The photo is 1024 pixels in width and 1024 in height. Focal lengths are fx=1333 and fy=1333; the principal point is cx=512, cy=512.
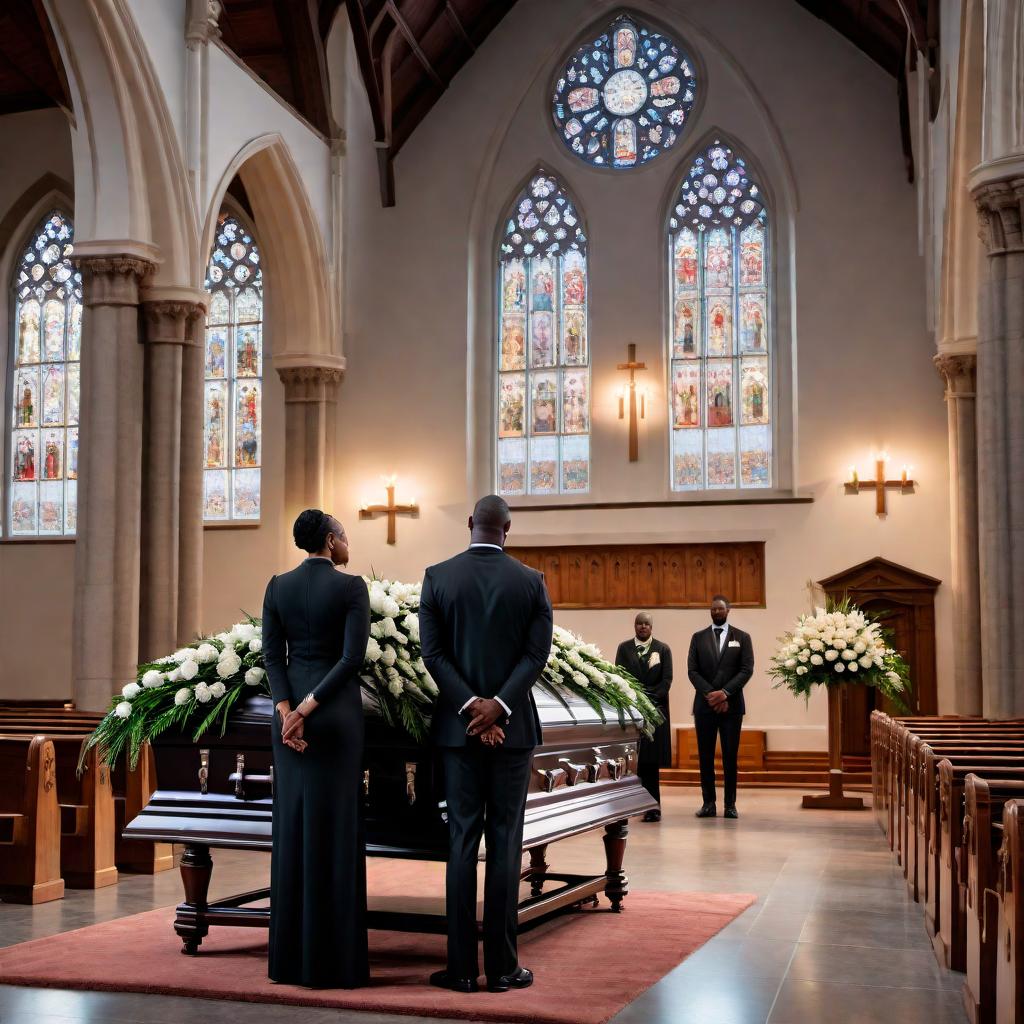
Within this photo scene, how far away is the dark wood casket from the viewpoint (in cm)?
462

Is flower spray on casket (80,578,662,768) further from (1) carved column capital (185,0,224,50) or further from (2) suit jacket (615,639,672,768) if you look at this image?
(1) carved column capital (185,0,224,50)

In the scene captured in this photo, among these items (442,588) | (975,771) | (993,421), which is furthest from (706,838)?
(442,588)

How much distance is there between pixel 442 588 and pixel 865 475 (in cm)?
1124

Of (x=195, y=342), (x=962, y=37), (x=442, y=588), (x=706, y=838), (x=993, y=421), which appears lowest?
(x=706, y=838)

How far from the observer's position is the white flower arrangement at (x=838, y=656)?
35.9 feet

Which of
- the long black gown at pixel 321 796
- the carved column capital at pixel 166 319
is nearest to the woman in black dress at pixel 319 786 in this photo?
the long black gown at pixel 321 796

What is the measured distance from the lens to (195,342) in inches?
489

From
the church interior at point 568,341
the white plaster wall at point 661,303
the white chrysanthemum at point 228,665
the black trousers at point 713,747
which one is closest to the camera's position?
the white chrysanthemum at point 228,665

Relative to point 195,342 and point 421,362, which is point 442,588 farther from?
point 421,362

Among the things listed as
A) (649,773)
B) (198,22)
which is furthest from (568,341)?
(649,773)

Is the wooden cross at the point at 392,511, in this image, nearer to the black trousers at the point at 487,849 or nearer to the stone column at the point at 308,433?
the stone column at the point at 308,433

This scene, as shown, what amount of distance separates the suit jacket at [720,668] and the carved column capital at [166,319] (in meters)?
5.44

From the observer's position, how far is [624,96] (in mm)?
16625

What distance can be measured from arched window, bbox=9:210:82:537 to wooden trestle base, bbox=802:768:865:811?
35.9 ft
